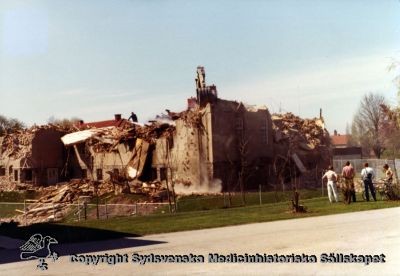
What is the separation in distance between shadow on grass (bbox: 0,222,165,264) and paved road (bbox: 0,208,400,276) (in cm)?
4

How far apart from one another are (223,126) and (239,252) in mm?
24374

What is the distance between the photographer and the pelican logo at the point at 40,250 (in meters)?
11.1

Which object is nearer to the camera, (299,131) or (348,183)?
(348,183)

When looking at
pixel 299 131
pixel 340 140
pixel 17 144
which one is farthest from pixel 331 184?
pixel 340 140

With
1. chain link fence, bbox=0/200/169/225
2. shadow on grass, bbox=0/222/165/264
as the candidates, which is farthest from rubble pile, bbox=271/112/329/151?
shadow on grass, bbox=0/222/165/264

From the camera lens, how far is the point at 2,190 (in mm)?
45750

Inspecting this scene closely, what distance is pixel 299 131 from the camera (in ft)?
137

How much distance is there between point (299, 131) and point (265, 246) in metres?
32.3

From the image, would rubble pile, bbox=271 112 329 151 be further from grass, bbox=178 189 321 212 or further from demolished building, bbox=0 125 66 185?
demolished building, bbox=0 125 66 185

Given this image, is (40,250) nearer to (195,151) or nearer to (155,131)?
(195,151)

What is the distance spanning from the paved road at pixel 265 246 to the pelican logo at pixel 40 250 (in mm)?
211

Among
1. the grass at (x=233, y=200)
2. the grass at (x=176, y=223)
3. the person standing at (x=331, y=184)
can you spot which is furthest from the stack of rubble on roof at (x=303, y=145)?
the grass at (x=176, y=223)

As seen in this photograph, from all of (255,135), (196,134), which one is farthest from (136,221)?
(255,135)

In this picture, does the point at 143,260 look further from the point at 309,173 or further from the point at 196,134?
the point at 309,173
